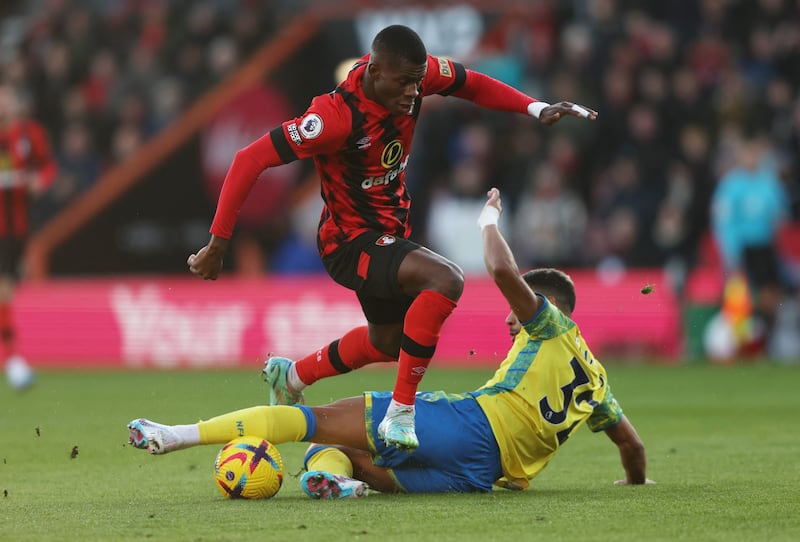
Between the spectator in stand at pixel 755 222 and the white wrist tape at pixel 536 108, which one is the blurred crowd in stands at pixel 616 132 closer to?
the spectator in stand at pixel 755 222

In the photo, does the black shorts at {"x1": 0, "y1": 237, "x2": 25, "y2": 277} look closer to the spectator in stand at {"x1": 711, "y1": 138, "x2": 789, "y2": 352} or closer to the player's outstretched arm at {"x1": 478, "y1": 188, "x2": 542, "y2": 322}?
the spectator in stand at {"x1": 711, "y1": 138, "x2": 789, "y2": 352}

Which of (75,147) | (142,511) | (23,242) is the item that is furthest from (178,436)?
(75,147)

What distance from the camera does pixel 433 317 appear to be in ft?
21.1

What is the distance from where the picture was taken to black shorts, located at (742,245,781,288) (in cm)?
1501

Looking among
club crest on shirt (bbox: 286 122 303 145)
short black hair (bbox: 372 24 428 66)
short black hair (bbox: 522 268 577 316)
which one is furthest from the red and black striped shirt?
short black hair (bbox: 522 268 577 316)

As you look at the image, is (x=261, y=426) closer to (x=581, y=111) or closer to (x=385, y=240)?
(x=385, y=240)

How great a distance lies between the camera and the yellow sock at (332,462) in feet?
20.4

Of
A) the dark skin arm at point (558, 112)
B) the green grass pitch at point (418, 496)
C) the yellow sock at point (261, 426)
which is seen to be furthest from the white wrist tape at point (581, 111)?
the yellow sock at point (261, 426)

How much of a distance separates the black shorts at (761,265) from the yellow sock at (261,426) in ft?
32.1

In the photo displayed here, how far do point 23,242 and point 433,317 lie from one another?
28.6ft

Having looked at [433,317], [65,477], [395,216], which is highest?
[395,216]

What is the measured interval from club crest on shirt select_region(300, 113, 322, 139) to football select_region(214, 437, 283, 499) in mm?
1391

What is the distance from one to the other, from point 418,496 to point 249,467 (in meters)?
A: 0.76

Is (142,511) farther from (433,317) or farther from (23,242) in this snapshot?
(23,242)
